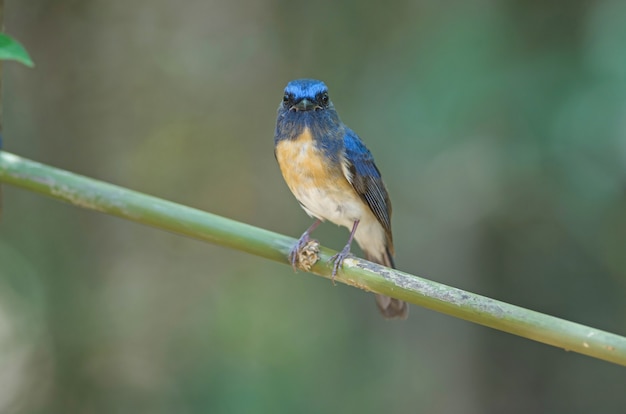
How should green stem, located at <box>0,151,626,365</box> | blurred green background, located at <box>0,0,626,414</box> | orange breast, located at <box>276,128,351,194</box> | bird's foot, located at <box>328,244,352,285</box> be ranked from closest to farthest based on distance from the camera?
green stem, located at <box>0,151,626,365</box>, bird's foot, located at <box>328,244,352,285</box>, orange breast, located at <box>276,128,351,194</box>, blurred green background, located at <box>0,0,626,414</box>

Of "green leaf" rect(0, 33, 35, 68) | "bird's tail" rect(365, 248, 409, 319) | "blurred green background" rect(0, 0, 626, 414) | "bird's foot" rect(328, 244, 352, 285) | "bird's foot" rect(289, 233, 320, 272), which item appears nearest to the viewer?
"green leaf" rect(0, 33, 35, 68)

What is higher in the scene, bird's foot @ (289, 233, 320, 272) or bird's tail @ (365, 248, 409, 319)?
bird's tail @ (365, 248, 409, 319)

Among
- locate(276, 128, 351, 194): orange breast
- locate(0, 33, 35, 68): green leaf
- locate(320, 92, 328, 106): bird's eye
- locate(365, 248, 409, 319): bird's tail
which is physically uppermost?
locate(320, 92, 328, 106): bird's eye

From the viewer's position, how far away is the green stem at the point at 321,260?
2.04 metres

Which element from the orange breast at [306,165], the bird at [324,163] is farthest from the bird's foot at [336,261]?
the orange breast at [306,165]

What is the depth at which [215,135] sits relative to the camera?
6062mm

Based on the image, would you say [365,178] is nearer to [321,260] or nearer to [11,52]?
[321,260]

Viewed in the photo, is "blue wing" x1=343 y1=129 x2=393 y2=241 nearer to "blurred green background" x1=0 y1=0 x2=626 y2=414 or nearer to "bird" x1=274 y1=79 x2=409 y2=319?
"bird" x1=274 y1=79 x2=409 y2=319

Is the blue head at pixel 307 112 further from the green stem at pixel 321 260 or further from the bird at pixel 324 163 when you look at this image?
the green stem at pixel 321 260

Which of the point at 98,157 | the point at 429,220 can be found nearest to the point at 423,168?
the point at 429,220

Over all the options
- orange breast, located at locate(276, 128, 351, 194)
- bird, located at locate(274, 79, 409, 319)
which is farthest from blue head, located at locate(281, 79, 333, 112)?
orange breast, located at locate(276, 128, 351, 194)

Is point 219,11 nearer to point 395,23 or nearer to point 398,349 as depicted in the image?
point 395,23

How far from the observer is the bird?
12.1 feet

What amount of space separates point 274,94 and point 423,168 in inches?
56.6
